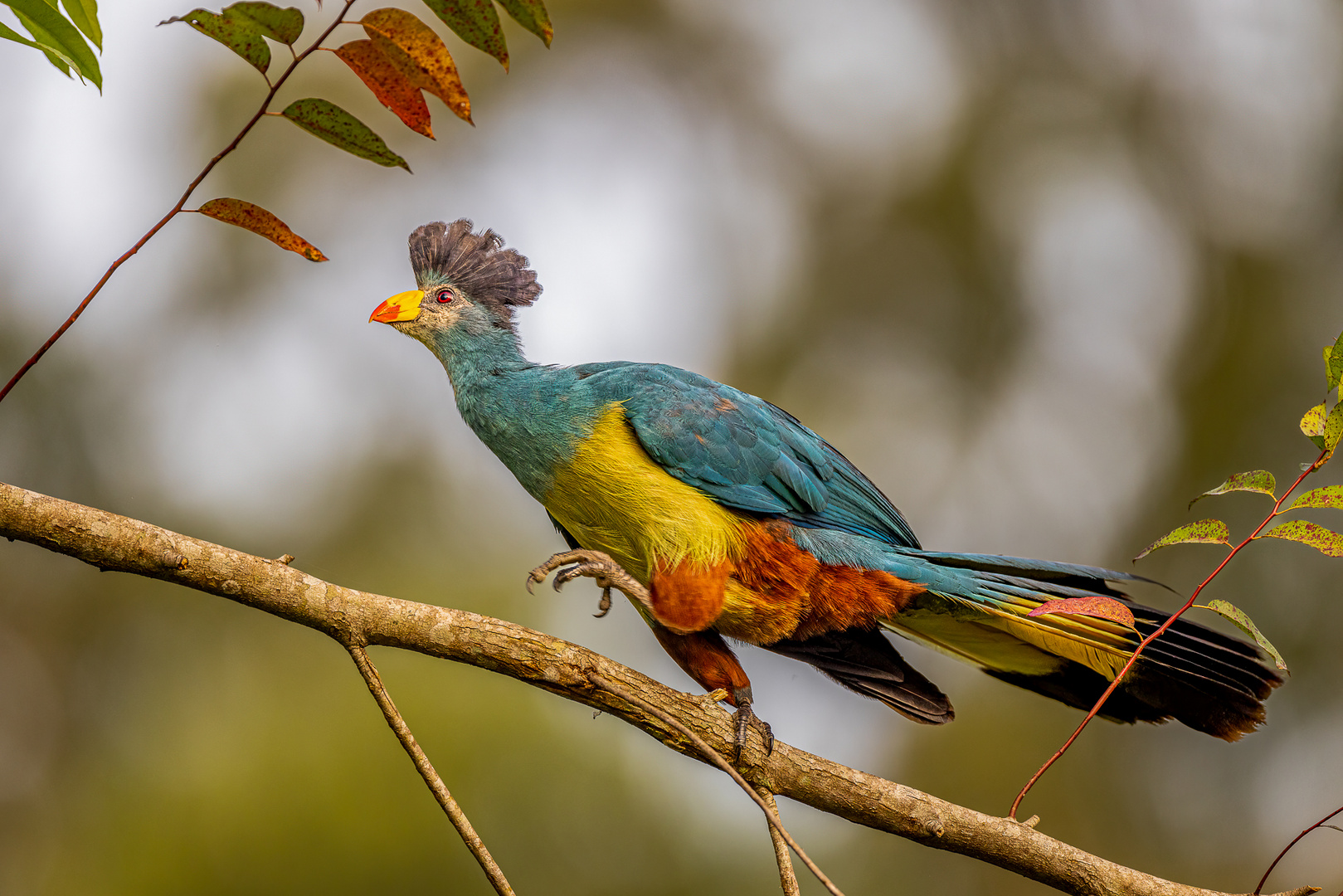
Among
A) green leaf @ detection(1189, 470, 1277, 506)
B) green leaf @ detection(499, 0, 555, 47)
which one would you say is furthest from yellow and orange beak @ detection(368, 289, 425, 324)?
green leaf @ detection(1189, 470, 1277, 506)

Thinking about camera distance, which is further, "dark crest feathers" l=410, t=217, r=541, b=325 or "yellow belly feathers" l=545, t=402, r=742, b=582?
"dark crest feathers" l=410, t=217, r=541, b=325

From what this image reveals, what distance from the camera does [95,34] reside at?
1.74 metres

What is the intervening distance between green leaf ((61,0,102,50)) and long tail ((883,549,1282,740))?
2398 mm

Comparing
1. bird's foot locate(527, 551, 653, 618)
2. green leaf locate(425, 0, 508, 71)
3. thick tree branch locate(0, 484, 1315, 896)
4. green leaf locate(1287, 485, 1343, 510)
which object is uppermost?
green leaf locate(1287, 485, 1343, 510)

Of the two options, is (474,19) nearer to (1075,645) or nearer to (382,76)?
(382,76)

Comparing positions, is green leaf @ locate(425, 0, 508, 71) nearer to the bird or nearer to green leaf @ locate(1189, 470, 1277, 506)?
the bird

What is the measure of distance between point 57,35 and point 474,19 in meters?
0.75

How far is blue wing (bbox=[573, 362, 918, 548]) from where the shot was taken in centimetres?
299

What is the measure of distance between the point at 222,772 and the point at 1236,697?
16.4ft

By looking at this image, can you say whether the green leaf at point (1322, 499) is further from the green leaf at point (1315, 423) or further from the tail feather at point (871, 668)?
the tail feather at point (871, 668)

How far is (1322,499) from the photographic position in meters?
2.06

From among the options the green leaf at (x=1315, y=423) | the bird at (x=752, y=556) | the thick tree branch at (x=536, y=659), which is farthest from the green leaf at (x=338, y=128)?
the green leaf at (x=1315, y=423)

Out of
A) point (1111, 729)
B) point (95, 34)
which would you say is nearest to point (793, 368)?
point (1111, 729)

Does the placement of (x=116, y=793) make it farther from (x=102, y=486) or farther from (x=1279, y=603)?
(x=1279, y=603)
